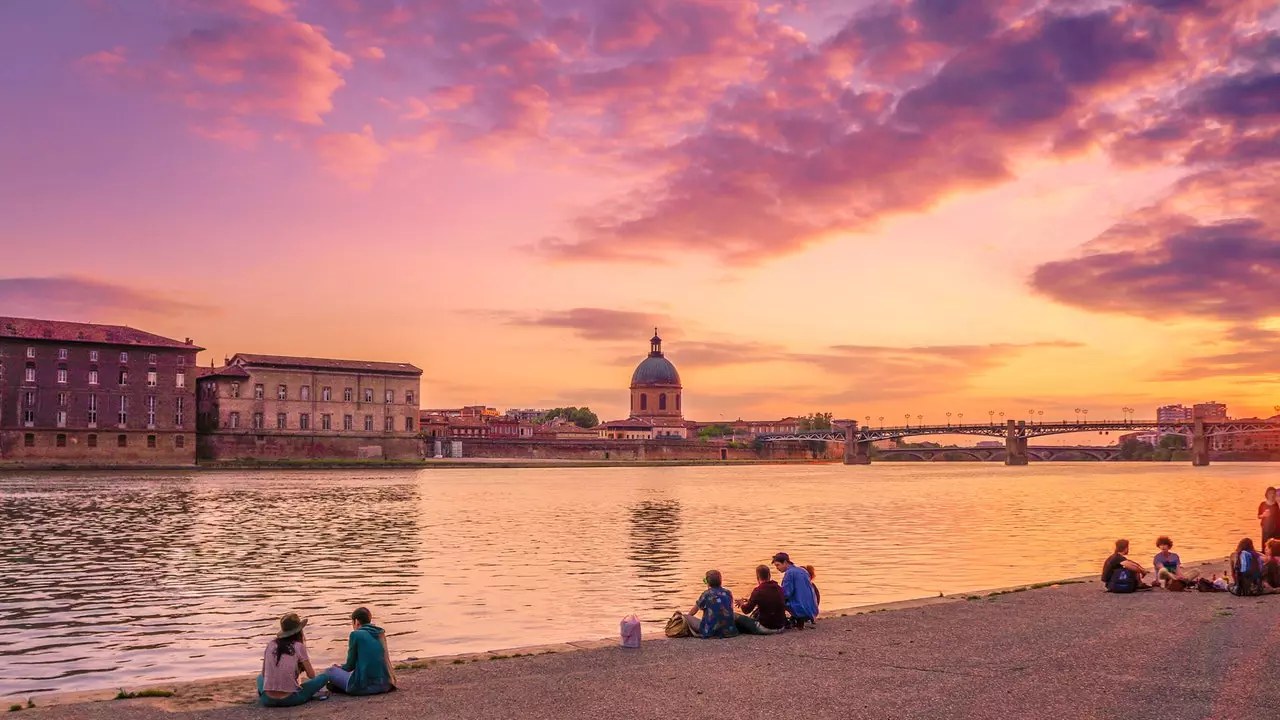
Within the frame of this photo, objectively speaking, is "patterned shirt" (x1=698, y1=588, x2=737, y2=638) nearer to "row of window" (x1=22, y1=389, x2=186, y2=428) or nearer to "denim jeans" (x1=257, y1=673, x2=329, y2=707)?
"denim jeans" (x1=257, y1=673, x2=329, y2=707)

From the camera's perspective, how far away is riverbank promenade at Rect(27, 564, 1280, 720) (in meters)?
11.3

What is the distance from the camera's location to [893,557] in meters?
31.8

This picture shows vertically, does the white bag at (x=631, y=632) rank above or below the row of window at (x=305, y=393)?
below

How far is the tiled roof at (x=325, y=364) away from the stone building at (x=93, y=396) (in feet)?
42.0

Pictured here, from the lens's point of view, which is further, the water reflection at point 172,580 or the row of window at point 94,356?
the row of window at point 94,356

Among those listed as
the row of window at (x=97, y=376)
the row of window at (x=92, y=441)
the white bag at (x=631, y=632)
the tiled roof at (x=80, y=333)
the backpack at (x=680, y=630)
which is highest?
the tiled roof at (x=80, y=333)

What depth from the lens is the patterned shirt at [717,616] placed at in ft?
53.1

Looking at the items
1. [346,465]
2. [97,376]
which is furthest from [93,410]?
[346,465]

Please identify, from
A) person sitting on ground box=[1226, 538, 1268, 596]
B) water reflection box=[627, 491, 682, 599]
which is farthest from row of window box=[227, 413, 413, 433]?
person sitting on ground box=[1226, 538, 1268, 596]

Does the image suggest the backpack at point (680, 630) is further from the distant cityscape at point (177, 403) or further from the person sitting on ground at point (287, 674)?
the distant cityscape at point (177, 403)

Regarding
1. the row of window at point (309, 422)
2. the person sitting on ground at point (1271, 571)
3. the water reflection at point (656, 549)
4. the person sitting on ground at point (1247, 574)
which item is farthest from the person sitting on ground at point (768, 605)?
the row of window at point (309, 422)

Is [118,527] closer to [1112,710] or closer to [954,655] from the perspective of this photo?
[954,655]

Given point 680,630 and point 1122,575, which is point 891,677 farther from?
point 1122,575

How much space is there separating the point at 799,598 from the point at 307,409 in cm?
13068
